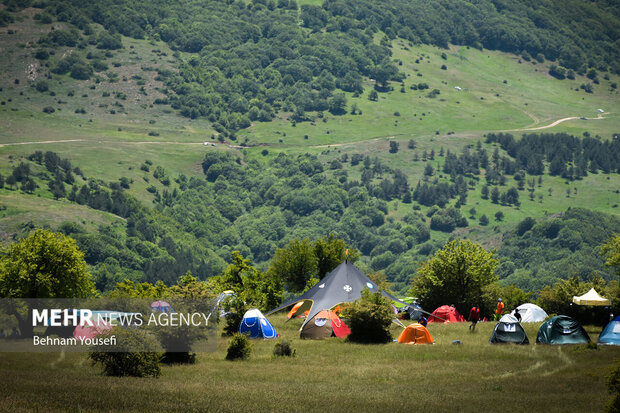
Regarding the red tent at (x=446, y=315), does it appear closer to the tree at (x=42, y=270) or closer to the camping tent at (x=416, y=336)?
the camping tent at (x=416, y=336)

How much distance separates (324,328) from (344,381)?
64.8 ft

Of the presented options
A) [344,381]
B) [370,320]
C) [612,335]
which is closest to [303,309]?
[370,320]

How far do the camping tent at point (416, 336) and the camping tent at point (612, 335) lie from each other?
36.7 feet

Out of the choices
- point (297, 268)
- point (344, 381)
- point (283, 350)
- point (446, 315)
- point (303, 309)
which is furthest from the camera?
point (297, 268)

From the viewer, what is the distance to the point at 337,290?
255 ft

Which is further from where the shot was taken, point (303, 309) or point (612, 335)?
point (303, 309)

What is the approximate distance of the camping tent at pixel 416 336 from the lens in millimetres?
59344

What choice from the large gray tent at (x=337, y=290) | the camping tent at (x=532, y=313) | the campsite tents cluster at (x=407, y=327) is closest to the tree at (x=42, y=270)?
the campsite tents cluster at (x=407, y=327)

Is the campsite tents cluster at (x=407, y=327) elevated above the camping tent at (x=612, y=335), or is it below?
below

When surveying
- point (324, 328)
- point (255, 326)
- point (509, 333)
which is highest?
point (509, 333)

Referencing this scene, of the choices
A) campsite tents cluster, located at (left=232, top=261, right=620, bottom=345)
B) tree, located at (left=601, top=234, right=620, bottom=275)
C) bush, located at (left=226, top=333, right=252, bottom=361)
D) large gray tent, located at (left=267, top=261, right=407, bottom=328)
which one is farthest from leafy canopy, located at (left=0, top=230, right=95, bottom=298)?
tree, located at (left=601, top=234, right=620, bottom=275)

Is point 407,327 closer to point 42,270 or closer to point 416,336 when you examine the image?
point 416,336

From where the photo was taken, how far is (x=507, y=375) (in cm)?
4641

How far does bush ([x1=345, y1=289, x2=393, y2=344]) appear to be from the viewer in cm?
6025
